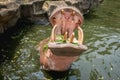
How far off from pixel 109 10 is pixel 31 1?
21.8 ft

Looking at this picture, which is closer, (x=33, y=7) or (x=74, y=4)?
(x=33, y=7)

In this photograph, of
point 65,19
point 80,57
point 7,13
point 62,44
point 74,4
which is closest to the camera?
point 62,44

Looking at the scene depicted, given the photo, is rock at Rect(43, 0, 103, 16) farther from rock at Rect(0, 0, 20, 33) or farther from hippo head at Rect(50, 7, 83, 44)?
hippo head at Rect(50, 7, 83, 44)

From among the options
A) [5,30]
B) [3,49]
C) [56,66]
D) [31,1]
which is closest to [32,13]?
[31,1]

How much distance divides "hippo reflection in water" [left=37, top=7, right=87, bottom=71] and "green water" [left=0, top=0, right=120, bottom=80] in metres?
0.56

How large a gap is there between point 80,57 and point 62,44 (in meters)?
3.28

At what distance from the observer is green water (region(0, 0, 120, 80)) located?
994 cm

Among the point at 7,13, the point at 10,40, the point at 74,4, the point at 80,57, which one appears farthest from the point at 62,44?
the point at 74,4

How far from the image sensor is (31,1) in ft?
52.0

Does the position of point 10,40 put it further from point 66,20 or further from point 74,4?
point 74,4

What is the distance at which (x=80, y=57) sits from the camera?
452 inches

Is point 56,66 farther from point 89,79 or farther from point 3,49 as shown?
point 3,49

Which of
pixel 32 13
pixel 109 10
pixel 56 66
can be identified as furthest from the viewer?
pixel 109 10

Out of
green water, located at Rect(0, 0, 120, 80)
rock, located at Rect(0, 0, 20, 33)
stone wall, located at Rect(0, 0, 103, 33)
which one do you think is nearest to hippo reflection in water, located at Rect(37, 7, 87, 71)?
green water, located at Rect(0, 0, 120, 80)
